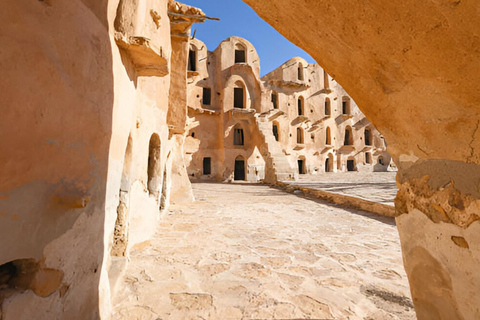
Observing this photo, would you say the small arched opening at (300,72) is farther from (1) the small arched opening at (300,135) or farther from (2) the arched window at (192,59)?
(2) the arched window at (192,59)

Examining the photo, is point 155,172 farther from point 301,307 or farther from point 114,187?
point 301,307

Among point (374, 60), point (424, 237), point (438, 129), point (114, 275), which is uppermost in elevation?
point (374, 60)

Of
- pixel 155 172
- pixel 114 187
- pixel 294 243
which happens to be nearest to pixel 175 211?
pixel 155 172

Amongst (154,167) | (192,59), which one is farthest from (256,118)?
Answer: (154,167)

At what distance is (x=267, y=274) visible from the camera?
3064 mm

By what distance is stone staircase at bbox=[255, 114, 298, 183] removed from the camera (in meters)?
16.2

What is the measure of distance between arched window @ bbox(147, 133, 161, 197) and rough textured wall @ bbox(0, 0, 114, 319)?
3212 millimetres

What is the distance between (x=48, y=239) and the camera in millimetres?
1413

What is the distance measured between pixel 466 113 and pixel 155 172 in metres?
4.98

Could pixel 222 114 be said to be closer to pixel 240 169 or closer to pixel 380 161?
pixel 240 169

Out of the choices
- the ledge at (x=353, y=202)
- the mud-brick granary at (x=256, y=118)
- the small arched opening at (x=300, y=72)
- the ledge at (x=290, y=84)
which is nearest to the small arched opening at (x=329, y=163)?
the mud-brick granary at (x=256, y=118)

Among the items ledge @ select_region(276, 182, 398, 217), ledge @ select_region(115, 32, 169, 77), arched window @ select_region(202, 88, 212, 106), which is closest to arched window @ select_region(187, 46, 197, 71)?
arched window @ select_region(202, 88, 212, 106)

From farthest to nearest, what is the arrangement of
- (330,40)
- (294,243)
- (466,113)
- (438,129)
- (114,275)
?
(294,243) < (114,275) < (330,40) < (438,129) < (466,113)

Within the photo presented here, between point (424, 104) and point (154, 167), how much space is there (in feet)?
15.8
